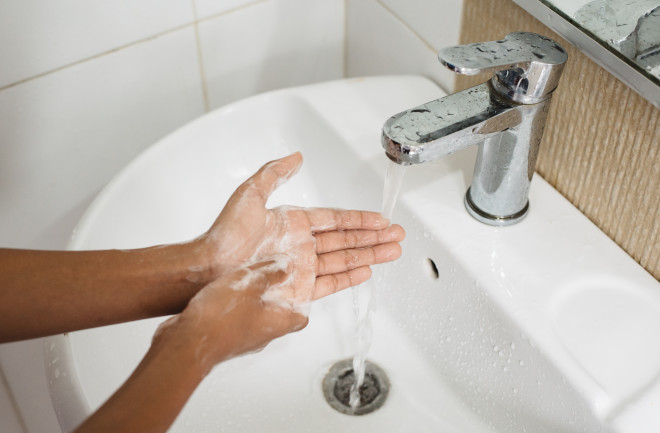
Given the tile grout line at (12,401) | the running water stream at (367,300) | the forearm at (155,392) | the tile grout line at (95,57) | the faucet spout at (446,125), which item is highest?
the faucet spout at (446,125)

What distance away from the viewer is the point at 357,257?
656mm

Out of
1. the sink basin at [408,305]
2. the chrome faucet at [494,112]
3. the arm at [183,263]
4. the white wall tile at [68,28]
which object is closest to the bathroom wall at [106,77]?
the white wall tile at [68,28]

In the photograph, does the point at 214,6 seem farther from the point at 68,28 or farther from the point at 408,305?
the point at 408,305

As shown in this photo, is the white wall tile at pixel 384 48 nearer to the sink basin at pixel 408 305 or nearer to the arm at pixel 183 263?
the sink basin at pixel 408 305

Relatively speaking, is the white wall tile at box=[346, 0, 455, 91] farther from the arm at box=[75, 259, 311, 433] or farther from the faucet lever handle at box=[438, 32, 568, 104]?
the arm at box=[75, 259, 311, 433]

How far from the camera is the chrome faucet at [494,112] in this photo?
1.79ft

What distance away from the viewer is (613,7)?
584 mm

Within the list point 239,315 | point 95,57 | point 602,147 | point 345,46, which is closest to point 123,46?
point 95,57

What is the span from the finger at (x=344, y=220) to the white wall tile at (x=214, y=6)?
35 cm

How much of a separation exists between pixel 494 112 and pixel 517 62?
0.17 ft

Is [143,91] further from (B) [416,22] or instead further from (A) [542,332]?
(A) [542,332]

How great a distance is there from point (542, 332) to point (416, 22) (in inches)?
16.6

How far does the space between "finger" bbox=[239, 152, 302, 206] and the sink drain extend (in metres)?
0.21

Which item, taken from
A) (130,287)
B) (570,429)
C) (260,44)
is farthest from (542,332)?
(260,44)
